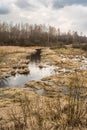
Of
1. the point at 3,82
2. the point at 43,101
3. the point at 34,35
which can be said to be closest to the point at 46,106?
the point at 43,101

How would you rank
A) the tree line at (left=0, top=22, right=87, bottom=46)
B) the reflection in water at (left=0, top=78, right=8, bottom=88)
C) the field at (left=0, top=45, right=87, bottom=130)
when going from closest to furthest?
the field at (left=0, top=45, right=87, bottom=130), the reflection in water at (left=0, top=78, right=8, bottom=88), the tree line at (left=0, top=22, right=87, bottom=46)

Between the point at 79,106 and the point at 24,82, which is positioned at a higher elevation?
the point at 79,106

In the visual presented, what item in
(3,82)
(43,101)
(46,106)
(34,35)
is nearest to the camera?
(46,106)

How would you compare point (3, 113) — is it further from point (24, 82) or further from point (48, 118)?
point (24, 82)

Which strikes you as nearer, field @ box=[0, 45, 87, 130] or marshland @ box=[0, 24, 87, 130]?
field @ box=[0, 45, 87, 130]

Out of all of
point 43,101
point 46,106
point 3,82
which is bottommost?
point 3,82

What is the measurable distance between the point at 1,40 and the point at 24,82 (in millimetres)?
64353

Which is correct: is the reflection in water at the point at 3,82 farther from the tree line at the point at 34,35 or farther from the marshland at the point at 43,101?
the tree line at the point at 34,35

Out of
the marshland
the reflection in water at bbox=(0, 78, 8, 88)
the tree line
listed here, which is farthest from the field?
the tree line

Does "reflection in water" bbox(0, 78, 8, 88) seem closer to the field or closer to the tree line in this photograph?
the field

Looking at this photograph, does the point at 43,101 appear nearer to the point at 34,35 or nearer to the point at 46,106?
the point at 46,106

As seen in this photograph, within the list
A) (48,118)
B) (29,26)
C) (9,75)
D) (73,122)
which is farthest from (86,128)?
(29,26)

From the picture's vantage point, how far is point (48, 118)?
8.52m

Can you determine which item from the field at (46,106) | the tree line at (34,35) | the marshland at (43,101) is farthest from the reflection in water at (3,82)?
the tree line at (34,35)
